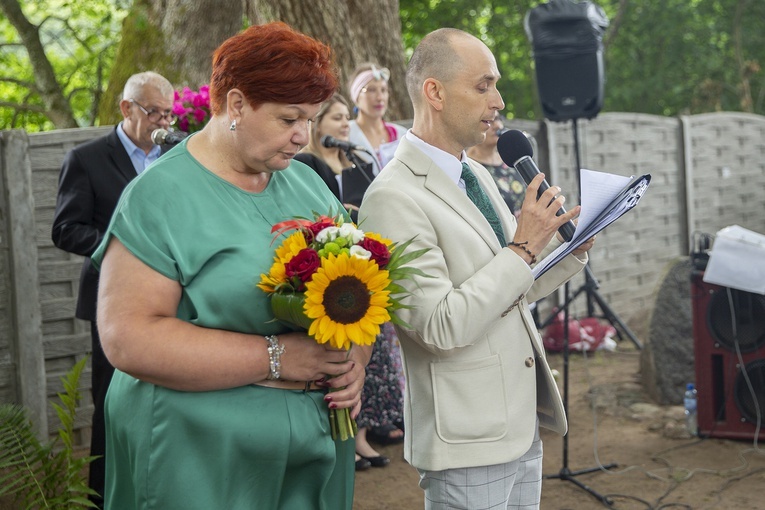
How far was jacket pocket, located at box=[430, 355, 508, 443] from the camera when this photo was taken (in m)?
2.47

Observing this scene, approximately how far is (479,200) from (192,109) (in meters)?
2.01

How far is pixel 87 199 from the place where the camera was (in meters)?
4.12

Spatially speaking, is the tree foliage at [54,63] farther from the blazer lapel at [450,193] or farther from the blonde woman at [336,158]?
the blazer lapel at [450,193]

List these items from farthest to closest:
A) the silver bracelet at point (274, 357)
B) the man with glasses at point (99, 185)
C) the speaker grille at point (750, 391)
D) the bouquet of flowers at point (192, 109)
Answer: the speaker grille at point (750, 391), the bouquet of flowers at point (192, 109), the man with glasses at point (99, 185), the silver bracelet at point (274, 357)

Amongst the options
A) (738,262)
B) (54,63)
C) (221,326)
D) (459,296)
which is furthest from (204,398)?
(54,63)

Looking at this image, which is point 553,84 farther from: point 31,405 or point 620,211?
point 620,211

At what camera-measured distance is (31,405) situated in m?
5.42

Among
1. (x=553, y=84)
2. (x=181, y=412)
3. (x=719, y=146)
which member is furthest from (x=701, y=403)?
(x=719, y=146)

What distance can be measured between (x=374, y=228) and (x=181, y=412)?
0.73 meters

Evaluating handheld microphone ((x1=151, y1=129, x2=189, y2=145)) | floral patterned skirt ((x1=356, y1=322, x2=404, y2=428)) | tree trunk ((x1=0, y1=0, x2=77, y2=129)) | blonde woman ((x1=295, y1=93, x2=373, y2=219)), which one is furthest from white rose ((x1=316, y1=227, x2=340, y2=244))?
tree trunk ((x1=0, y1=0, x2=77, y2=129))

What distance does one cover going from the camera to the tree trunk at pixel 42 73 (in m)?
13.0

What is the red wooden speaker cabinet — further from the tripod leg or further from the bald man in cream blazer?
the bald man in cream blazer

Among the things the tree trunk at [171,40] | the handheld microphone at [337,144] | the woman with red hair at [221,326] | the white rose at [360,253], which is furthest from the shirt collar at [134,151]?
the tree trunk at [171,40]

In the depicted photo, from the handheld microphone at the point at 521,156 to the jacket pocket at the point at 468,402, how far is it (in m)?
0.48
